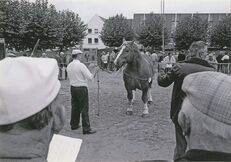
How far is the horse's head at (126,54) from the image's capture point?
9.60 meters

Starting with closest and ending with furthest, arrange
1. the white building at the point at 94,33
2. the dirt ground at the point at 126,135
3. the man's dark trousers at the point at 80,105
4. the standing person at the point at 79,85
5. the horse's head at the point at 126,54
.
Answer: the dirt ground at the point at 126,135
the standing person at the point at 79,85
the man's dark trousers at the point at 80,105
the horse's head at the point at 126,54
the white building at the point at 94,33

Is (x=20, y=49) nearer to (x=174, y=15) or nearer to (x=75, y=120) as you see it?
(x=75, y=120)

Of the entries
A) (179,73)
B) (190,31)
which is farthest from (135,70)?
(190,31)

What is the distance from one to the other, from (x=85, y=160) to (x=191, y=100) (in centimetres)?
462

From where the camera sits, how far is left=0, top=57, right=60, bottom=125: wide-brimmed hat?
1.32 m

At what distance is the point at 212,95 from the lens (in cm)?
142

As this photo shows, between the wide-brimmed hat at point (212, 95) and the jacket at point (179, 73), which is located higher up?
the wide-brimmed hat at point (212, 95)

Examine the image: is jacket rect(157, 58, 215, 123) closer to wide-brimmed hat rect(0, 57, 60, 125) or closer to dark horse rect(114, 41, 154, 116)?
wide-brimmed hat rect(0, 57, 60, 125)

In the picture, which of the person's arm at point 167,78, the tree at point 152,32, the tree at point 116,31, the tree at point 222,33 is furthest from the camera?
the tree at point 116,31

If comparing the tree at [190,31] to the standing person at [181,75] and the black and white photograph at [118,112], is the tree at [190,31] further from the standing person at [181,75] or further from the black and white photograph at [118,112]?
the standing person at [181,75]

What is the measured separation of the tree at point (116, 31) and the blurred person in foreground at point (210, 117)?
55.7 meters

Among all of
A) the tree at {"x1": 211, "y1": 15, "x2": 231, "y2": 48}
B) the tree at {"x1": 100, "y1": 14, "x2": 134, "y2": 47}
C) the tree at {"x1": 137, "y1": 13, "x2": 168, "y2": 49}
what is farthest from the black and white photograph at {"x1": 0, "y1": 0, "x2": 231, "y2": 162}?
the tree at {"x1": 100, "y1": 14, "x2": 134, "y2": 47}

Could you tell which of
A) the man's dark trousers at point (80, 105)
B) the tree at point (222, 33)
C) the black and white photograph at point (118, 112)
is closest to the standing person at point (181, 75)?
the black and white photograph at point (118, 112)

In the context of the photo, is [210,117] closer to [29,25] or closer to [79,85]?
[79,85]
